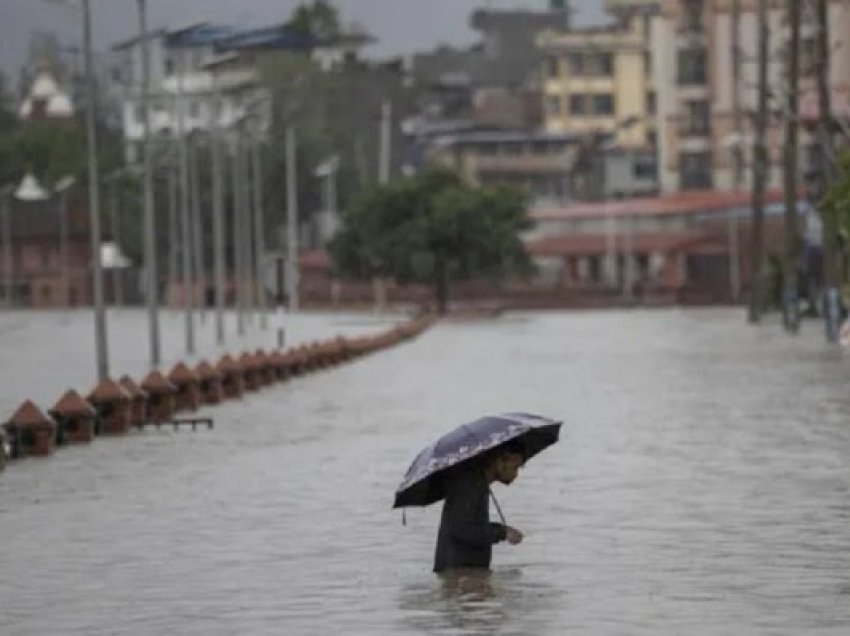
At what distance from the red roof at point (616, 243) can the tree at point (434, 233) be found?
20.2 meters

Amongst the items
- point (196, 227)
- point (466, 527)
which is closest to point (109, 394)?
point (466, 527)

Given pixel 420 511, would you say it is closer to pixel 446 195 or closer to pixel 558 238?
pixel 446 195

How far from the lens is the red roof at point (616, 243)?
569ft

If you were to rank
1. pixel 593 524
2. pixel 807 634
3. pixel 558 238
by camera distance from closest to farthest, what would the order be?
pixel 807 634 → pixel 593 524 → pixel 558 238

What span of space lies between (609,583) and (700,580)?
0.46 meters

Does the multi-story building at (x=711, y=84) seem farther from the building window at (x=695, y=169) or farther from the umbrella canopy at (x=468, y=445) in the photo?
the umbrella canopy at (x=468, y=445)

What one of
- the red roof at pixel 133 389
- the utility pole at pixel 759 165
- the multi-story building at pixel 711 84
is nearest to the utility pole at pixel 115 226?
the multi-story building at pixel 711 84

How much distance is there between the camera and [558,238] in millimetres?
188750

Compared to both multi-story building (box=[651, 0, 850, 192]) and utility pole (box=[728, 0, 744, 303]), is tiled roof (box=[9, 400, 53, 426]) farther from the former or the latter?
multi-story building (box=[651, 0, 850, 192])

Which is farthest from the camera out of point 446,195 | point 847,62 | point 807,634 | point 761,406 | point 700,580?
point 847,62

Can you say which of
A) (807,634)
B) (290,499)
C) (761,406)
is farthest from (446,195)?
(807,634)

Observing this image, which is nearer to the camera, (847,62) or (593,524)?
(593,524)

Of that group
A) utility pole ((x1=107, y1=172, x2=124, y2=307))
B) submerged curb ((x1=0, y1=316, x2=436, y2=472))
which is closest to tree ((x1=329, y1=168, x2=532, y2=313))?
utility pole ((x1=107, y1=172, x2=124, y2=307))

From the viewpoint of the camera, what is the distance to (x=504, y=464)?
67.7 feet
